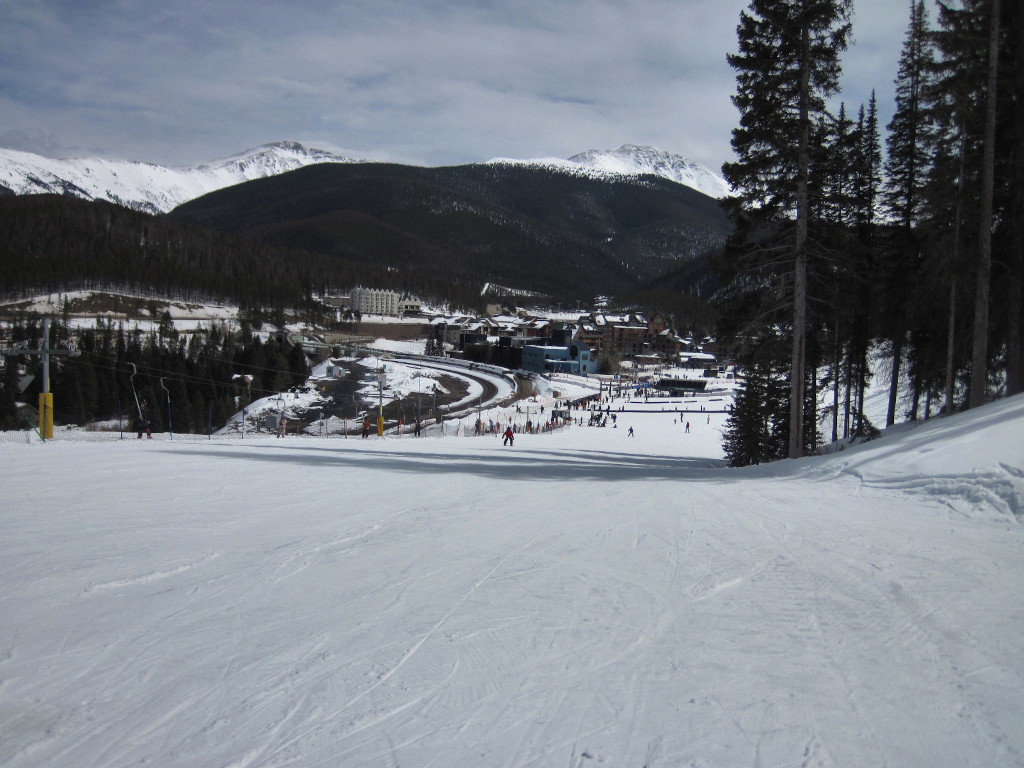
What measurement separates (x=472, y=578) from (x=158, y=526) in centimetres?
402

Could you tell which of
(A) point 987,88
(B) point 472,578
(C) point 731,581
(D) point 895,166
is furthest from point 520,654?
(D) point 895,166

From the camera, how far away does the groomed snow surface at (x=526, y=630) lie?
319cm

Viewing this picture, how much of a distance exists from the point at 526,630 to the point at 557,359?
105672 mm

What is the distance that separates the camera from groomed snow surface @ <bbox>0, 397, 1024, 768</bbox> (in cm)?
319

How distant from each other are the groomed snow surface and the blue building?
9935 cm

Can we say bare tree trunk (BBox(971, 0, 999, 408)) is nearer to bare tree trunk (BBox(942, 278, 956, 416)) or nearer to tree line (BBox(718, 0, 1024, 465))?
tree line (BBox(718, 0, 1024, 465))

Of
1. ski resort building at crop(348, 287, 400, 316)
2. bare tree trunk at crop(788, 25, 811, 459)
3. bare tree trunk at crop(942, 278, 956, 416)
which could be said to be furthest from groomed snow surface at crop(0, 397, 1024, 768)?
ski resort building at crop(348, 287, 400, 316)

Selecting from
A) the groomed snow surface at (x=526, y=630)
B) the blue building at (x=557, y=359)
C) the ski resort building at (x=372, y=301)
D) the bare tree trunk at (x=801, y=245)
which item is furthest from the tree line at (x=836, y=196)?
the ski resort building at (x=372, y=301)

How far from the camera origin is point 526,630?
173 inches

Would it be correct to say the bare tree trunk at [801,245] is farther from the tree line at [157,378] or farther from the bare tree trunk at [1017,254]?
the tree line at [157,378]

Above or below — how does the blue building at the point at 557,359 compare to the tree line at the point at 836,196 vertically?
below

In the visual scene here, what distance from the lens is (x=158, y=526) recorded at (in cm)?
727

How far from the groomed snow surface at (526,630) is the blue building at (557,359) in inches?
3912

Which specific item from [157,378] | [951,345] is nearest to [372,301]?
[157,378]
